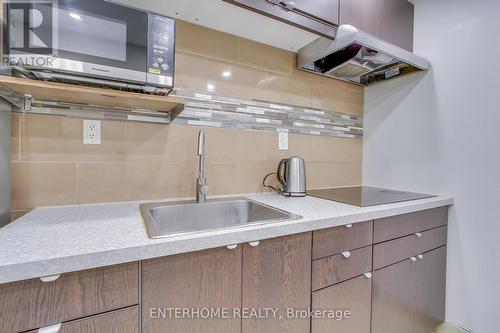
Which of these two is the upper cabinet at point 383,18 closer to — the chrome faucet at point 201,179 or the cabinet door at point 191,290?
the chrome faucet at point 201,179

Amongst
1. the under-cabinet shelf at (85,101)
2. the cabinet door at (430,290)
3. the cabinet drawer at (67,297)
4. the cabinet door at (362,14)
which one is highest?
the cabinet door at (362,14)

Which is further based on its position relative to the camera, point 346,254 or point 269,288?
point 346,254

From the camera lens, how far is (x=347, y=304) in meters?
1.07

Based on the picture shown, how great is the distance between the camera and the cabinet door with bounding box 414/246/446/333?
1.36 metres

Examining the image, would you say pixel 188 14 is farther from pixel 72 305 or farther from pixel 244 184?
pixel 72 305

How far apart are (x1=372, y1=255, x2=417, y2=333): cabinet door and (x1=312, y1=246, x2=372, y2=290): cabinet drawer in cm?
12

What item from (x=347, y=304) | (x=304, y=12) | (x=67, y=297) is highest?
(x=304, y=12)

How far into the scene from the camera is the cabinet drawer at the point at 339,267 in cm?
98

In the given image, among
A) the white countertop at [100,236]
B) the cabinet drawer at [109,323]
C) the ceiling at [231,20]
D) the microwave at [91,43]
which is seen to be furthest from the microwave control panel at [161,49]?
the cabinet drawer at [109,323]

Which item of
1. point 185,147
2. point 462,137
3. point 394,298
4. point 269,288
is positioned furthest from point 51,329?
point 462,137

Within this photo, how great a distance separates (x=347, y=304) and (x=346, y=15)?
149cm

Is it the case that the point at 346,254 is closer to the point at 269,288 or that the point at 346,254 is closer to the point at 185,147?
the point at 269,288

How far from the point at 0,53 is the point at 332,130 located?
6.06 ft

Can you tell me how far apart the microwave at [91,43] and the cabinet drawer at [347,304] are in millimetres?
1069
